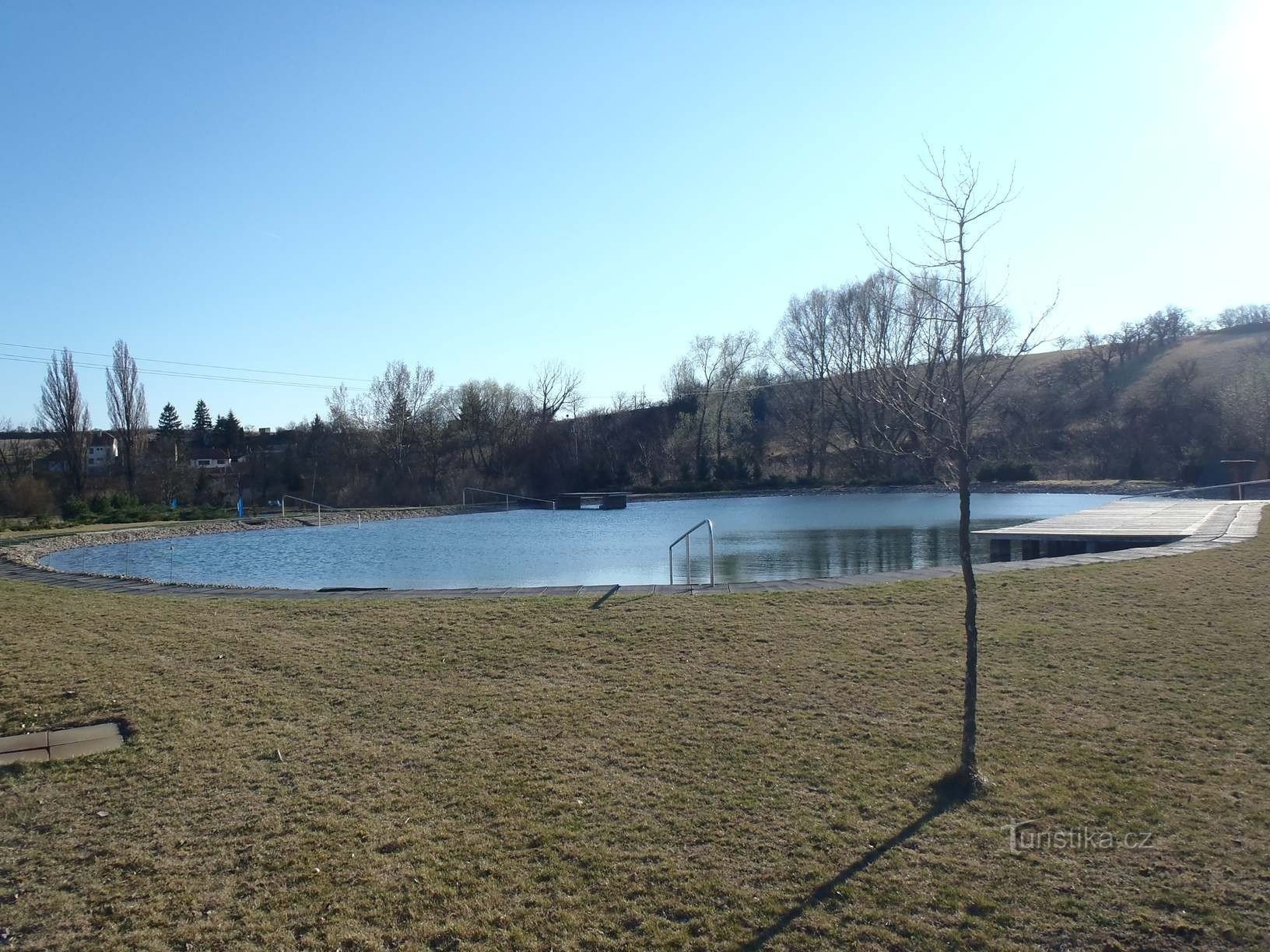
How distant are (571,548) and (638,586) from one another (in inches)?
255

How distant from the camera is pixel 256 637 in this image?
615 cm

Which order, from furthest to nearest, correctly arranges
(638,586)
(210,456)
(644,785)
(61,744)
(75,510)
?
1. (210,456)
2. (75,510)
3. (638,586)
4. (61,744)
5. (644,785)

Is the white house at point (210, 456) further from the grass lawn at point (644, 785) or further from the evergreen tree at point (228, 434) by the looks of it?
the grass lawn at point (644, 785)

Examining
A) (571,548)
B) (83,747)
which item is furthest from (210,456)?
(83,747)

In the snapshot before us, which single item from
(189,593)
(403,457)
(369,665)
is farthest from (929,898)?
(403,457)

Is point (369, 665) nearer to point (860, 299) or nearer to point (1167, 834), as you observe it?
point (1167, 834)

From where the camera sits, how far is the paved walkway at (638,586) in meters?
7.64

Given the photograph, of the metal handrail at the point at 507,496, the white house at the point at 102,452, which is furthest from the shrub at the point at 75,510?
the metal handrail at the point at 507,496

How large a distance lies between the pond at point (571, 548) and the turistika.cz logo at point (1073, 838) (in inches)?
259

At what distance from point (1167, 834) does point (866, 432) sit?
34.4 meters

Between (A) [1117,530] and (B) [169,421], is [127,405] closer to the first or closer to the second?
(B) [169,421]

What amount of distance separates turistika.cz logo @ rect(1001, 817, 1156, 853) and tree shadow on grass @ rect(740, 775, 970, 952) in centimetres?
26

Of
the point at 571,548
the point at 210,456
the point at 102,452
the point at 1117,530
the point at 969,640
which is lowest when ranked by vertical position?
the point at 571,548

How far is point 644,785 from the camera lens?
3414mm
